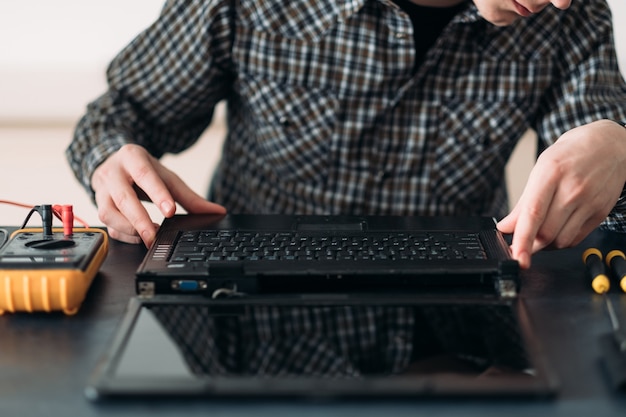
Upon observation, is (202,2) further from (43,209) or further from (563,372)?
(563,372)

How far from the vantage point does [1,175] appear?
2.11 m

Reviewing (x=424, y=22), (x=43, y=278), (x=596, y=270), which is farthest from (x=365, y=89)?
(x=43, y=278)

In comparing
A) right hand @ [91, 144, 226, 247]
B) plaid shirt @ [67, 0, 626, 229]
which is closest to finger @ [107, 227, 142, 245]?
right hand @ [91, 144, 226, 247]

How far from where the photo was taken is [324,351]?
602 millimetres

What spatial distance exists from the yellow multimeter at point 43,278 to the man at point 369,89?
0.34m

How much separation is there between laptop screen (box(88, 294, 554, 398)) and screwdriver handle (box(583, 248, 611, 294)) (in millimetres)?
133

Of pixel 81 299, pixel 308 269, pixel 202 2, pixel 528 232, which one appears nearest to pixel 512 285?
pixel 528 232

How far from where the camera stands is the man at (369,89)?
3.68ft

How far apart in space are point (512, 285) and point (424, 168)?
48 centimetres

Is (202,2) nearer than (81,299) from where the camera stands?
No

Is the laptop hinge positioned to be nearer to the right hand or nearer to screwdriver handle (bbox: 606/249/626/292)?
screwdriver handle (bbox: 606/249/626/292)

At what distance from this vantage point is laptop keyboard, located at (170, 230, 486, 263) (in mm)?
752

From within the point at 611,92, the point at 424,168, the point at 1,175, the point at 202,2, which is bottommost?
the point at 1,175

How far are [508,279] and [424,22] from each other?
54 cm
